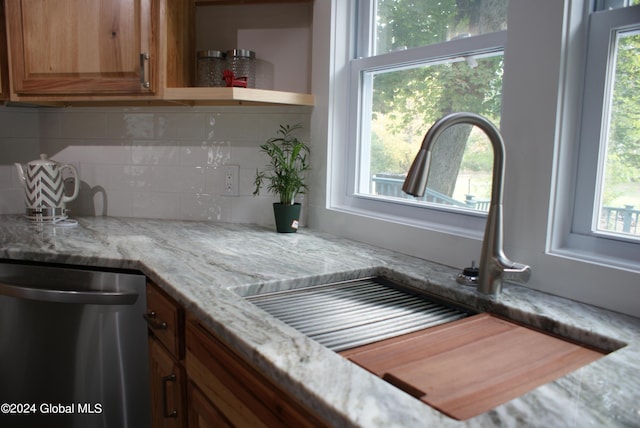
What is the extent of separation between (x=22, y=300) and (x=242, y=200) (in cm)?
90

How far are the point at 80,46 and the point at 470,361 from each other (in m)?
1.77

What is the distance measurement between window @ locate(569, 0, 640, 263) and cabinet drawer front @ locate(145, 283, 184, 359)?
0.98 metres

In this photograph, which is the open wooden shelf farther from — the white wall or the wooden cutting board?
the wooden cutting board

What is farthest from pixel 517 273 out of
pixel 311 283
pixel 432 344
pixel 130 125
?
pixel 130 125

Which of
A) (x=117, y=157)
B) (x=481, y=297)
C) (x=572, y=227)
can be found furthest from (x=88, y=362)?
(x=572, y=227)

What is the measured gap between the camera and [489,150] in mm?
1371

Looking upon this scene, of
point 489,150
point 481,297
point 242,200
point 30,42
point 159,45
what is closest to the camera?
point 481,297

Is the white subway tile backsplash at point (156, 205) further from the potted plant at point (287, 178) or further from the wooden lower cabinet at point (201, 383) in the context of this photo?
the wooden lower cabinet at point (201, 383)

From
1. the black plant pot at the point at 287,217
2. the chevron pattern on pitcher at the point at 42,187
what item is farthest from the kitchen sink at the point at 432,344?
the chevron pattern on pitcher at the point at 42,187

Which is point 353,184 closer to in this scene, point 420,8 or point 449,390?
point 420,8

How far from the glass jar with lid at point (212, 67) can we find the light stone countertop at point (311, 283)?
0.58 m

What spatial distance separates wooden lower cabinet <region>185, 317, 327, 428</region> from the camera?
764 mm

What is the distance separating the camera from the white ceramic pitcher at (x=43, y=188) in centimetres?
196

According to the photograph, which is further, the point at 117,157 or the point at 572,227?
the point at 117,157
